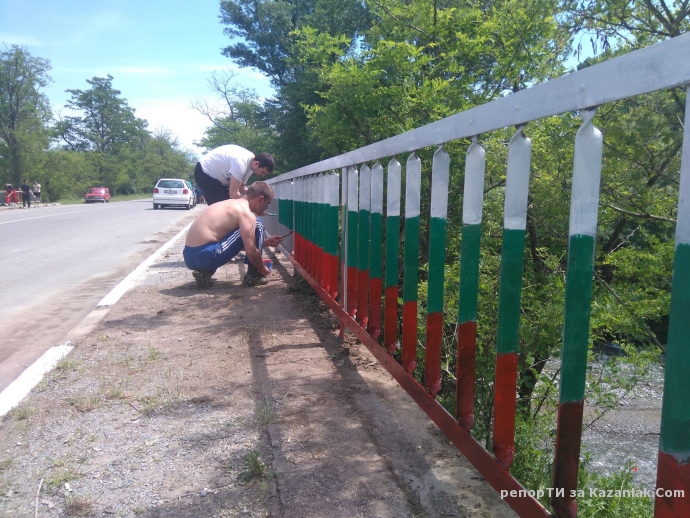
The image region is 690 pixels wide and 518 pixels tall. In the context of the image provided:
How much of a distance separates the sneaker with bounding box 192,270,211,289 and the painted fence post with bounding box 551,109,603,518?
513 cm

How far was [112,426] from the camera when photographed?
279 centimetres

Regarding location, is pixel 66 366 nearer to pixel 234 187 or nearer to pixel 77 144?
pixel 234 187

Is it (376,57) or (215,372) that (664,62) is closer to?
(215,372)

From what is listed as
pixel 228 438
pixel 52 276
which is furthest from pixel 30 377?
pixel 52 276

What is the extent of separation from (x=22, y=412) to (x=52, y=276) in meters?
5.51

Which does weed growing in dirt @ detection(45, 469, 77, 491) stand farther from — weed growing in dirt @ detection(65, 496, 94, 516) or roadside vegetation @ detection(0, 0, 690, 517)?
roadside vegetation @ detection(0, 0, 690, 517)

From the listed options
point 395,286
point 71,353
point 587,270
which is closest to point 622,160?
point 587,270

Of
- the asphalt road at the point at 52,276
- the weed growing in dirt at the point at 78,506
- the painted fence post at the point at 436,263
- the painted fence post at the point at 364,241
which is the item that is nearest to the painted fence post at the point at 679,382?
the painted fence post at the point at 436,263

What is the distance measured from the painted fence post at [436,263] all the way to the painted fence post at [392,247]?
47 centimetres

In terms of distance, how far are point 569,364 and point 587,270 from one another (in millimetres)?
242

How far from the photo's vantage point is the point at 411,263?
2553mm

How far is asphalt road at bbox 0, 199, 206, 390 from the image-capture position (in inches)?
185

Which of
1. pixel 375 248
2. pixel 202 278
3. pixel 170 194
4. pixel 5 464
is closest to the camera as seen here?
pixel 5 464

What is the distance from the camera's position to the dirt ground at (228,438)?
213 cm
